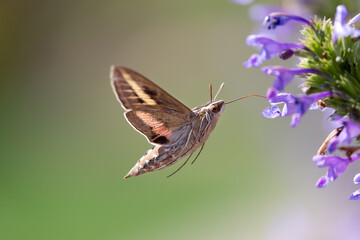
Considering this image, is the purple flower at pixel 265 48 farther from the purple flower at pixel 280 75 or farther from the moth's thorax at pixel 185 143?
the moth's thorax at pixel 185 143

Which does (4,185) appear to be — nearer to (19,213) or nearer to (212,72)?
(19,213)

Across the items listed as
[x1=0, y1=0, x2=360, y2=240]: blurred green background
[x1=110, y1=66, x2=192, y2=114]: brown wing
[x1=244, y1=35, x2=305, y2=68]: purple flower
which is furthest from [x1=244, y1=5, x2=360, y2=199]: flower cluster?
[x1=0, y1=0, x2=360, y2=240]: blurred green background

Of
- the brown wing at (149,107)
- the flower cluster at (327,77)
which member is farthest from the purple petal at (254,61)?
the brown wing at (149,107)

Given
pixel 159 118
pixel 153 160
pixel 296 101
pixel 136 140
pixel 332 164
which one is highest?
pixel 136 140

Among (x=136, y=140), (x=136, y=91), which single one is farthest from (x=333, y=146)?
(x=136, y=140)

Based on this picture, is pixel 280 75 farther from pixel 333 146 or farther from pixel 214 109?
pixel 214 109

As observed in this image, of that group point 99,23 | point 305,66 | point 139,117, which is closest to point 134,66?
point 99,23
